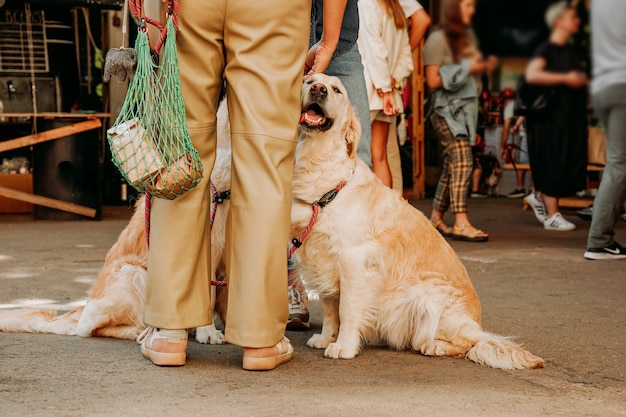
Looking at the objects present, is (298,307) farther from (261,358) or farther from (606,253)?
(606,253)

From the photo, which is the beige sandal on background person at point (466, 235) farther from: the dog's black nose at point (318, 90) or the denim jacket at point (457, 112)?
the dog's black nose at point (318, 90)

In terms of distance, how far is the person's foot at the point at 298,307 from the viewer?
163 inches

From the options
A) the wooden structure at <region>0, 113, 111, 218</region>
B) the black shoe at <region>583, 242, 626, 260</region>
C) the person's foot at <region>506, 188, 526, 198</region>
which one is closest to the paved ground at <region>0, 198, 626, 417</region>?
the black shoe at <region>583, 242, 626, 260</region>

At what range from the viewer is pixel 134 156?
288 centimetres

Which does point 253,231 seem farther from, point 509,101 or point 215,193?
point 509,101

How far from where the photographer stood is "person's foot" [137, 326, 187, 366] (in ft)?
10.4

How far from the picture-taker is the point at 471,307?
146 inches

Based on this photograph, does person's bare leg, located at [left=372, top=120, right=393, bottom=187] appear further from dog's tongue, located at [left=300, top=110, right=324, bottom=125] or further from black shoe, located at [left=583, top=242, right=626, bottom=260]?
dog's tongue, located at [left=300, top=110, right=324, bottom=125]

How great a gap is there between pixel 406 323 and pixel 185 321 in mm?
973

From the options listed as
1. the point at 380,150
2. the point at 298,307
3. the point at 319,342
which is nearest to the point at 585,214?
the point at 380,150

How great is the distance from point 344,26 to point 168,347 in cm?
177

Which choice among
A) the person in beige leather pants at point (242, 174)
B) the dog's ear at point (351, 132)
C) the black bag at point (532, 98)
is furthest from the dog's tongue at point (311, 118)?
the black bag at point (532, 98)

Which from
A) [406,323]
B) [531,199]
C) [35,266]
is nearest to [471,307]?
[406,323]

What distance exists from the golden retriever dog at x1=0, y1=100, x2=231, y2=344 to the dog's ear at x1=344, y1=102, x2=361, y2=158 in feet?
1.69
